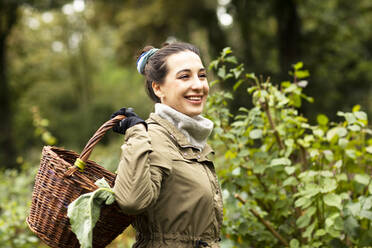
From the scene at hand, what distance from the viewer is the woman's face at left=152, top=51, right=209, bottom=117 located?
2055 millimetres

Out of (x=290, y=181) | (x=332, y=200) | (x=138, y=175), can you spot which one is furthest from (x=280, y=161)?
(x=138, y=175)

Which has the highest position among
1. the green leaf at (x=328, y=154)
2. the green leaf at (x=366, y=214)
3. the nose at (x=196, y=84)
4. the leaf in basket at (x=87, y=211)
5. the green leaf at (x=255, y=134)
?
the nose at (x=196, y=84)

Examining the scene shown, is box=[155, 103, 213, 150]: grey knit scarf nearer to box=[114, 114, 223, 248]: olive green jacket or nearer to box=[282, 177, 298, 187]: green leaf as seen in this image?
box=[114, 114, 223, 248]: olive green jacket

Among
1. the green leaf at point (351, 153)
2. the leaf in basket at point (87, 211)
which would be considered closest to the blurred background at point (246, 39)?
the green leaf at point (351, 153)

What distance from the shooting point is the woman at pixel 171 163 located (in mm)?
1675

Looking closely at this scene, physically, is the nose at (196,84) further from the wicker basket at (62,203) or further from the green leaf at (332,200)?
the green leaf at (332,200)

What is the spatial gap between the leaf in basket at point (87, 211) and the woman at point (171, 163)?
2.2 inches

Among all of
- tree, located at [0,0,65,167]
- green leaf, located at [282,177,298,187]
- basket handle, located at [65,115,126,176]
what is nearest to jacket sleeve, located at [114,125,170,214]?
basket handle, located at [65,115,126,176]

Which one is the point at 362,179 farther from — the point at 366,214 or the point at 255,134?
the point at 255,134

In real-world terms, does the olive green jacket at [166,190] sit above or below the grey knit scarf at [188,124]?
below

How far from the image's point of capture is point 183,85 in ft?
6.72

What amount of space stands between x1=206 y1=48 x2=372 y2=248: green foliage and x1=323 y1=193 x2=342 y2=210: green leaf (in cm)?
7

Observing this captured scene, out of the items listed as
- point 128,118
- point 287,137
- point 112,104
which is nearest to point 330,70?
point 287,137

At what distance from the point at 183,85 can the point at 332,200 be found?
49.4 inches
